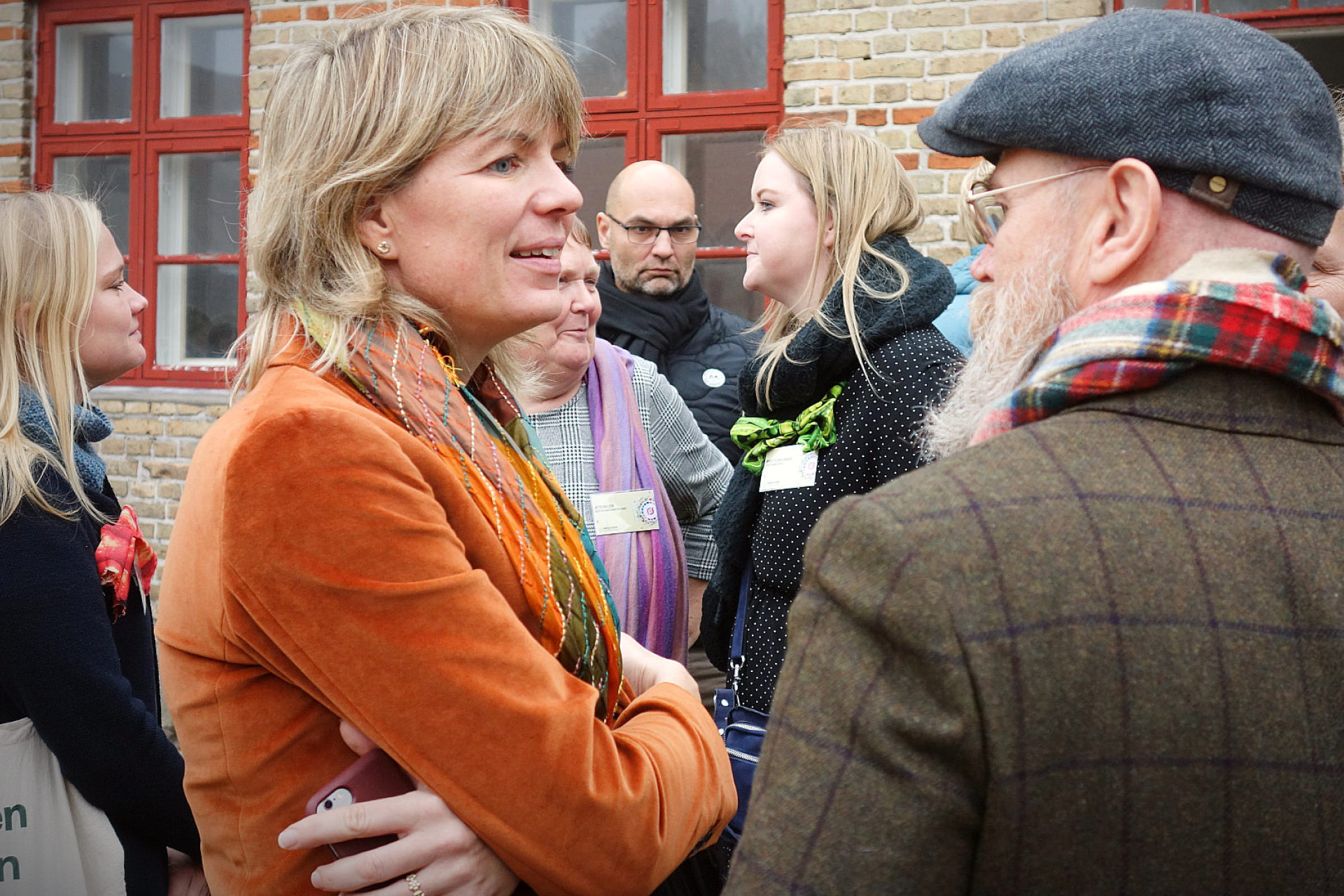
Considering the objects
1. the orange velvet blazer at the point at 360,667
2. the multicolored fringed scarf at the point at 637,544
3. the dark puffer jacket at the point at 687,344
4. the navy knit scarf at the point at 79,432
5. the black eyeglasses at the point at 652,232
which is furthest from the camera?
the black eyeglasses at the point at 652,232

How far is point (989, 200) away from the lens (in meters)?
1.21

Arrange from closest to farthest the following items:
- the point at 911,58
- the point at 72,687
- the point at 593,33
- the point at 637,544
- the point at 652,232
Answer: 1. the point at 72,687
2. the point at 637,544
3. the point at 652,232
4. the point at 911,58
5. the point at 593,33

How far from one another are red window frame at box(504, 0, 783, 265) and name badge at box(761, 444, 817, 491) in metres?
2.83

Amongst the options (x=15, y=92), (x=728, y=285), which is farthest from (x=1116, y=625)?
(x=15, y=92)

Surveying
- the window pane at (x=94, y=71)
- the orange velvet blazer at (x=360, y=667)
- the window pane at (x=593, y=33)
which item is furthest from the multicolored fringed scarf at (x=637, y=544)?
the window pane at (x=94, y=71)

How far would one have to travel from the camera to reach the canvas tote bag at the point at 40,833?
73.6 inches

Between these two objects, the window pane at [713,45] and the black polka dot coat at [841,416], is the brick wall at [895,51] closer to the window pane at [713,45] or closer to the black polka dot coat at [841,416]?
the window pane at [713,45]

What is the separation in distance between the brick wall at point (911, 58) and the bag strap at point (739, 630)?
2523 millimetres

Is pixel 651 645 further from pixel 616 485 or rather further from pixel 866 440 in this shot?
pixel 866 440

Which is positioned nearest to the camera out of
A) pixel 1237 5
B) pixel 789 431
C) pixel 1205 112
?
pixel 1205 112

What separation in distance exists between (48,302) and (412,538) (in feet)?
5.57

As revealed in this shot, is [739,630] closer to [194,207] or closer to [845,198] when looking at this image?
[845,198]

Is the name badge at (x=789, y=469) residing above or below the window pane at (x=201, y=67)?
below

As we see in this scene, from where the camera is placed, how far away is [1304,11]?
4.31 meters
